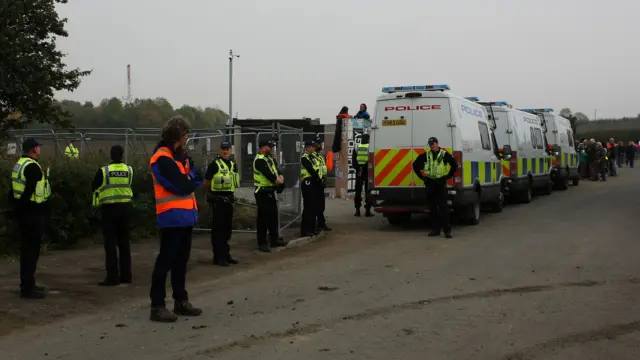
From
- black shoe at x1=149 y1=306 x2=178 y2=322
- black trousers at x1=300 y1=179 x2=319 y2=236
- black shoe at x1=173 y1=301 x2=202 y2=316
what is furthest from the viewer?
black trousers at x1=300 y1=179 x2=319 y2=236

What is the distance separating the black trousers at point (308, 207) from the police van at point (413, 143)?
160 centimetres

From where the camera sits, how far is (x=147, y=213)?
484 inches

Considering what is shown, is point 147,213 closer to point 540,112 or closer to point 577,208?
point 577,208

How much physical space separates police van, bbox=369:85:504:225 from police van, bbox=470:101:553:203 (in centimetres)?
366

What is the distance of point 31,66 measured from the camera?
19.8m

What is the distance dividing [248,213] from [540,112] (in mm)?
13986

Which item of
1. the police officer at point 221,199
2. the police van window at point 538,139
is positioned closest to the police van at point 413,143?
the police officer at point 221,199

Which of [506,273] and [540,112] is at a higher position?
[540,112]

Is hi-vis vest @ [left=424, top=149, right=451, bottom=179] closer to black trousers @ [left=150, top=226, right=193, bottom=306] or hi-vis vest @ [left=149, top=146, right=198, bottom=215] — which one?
black trousers @ [left=150, top=226, right=193, bottom=306]

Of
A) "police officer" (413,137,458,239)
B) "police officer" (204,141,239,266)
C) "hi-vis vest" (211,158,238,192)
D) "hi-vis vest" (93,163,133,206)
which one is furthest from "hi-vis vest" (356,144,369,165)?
"hi-vis vest" (93,163,133,206)

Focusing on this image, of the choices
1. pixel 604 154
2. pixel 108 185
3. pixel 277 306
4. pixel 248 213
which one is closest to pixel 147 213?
pixel 248 213

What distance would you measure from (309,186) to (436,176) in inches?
93.3

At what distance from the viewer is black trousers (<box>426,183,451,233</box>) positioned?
1268 centimetres

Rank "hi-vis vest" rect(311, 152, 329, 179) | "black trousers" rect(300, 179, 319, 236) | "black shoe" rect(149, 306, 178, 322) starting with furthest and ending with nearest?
"hi-vis vest" rect(311, 152, 329, 179)
"black trousers" rect(300, 179, 319, 236)
"black shoe" rect(149, 306, 178, 322)
